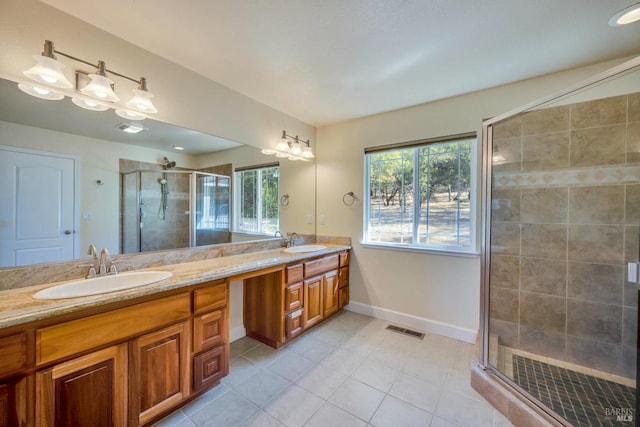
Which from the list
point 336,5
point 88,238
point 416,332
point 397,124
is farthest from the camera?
point 397,124

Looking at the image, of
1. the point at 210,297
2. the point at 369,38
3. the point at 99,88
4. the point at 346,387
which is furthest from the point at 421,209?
the point at 99,88

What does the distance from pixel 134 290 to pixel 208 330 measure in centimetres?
56

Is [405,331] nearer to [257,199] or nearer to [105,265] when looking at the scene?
[257,199]

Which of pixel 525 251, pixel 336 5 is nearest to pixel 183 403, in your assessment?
pixel 336 5

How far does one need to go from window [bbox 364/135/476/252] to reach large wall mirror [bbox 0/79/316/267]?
1.98 meters

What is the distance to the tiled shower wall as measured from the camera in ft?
5.90

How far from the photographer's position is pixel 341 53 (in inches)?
71.6

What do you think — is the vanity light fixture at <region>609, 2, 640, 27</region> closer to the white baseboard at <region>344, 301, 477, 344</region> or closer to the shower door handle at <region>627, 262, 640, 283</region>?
the shower door handle at <region>627, 262, 640, 283</region>

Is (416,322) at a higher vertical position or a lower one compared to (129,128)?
lower

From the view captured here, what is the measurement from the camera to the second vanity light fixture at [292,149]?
2.79 m

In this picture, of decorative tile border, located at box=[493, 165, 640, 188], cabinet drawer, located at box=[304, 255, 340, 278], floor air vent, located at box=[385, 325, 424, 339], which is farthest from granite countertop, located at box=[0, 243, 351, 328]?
decorative tile border, located at box=[493, 165, 640, 188]

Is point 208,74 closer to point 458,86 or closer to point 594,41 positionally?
point 458,86

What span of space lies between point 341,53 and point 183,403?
2606 millimetres

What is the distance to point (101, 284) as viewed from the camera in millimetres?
1425
